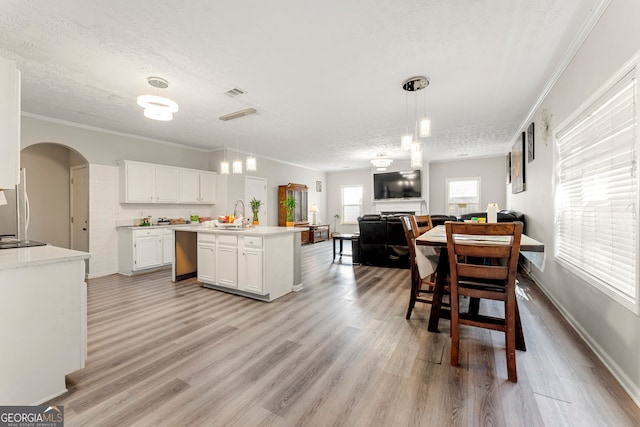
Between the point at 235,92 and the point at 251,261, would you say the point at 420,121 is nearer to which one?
the point at 235,92

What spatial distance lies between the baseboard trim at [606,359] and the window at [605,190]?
45 cm

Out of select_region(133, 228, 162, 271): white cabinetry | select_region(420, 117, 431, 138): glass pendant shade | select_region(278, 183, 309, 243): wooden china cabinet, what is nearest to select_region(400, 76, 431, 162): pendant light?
select_region(420, 117, 431, 138): glass pendant shade

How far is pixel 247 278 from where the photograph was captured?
3453mm

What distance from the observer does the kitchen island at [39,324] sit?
1487mm

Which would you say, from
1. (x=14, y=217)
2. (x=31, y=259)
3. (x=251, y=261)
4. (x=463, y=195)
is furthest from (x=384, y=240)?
(x=14, y=217)

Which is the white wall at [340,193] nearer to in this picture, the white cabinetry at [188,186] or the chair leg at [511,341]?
the white cabinetry at [188,186]

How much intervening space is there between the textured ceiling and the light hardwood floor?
2.64m

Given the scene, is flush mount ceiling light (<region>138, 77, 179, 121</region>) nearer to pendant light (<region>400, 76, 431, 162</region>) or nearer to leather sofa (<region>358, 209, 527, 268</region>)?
pendant light (<region>400, 76, 431, 162</region>)

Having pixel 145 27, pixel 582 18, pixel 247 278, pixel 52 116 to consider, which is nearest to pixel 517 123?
pixel 582 18

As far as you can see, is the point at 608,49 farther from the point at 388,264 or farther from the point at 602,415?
the point at 388,264

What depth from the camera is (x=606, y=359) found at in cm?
194

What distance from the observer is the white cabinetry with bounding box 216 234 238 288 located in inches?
141

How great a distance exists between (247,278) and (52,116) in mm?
4092

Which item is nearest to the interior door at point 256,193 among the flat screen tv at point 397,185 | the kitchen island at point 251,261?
the kitchen island at point 251,261
